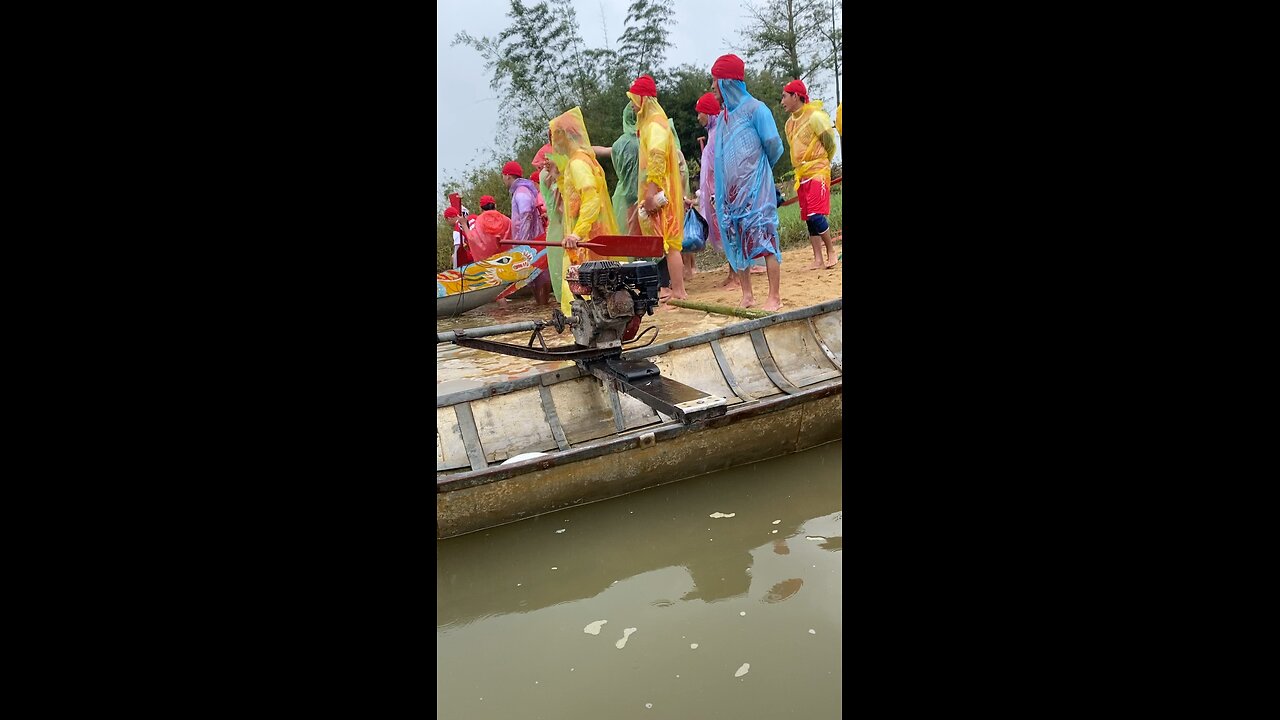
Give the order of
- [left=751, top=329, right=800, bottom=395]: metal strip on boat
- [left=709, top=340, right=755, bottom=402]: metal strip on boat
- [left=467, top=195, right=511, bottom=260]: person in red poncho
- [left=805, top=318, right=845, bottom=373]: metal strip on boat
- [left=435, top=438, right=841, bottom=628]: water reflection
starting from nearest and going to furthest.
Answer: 1. [left=435, top=438, right=841, bottom=628]: water reflection
2. [left=709, top=340, right=755, bottom=402]: metal strip on boat
3. [left=751, top=329, right=800, bottom=395]: metal strip on boat
4. [left=805, top=318, right=845, bottom=373]: metal strip on boat
5. [left=467, top=195, right=511, bottom=260]: person in red poncho

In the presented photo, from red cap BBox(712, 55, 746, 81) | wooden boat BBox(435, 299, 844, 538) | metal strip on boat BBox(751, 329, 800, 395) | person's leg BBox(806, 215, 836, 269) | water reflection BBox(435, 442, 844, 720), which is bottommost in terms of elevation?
water reflection BBox(435, 442, 844, 720)

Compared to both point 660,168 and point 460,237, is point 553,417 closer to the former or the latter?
point 660,168

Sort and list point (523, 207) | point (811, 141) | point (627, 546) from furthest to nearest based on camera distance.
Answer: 1. point (523, 207)
2. point (811, 141)
3. point (627, 546)

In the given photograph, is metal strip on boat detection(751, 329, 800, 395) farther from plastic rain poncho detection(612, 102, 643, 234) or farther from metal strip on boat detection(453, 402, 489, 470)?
plastic rain poncho detection(612, 102, 643, 234)

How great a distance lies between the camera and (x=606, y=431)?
4.26m

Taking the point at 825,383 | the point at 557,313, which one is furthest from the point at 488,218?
the point at 825,383

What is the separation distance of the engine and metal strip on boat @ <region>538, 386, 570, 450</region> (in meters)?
0.35

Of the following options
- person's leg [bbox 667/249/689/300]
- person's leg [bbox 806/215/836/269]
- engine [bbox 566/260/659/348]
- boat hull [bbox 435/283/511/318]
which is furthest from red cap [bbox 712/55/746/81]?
boat hull [bbox 435/283/511/318]

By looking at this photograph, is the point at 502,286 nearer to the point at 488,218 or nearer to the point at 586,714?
the point at 488,218

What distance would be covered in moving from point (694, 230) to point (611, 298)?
3.91 m

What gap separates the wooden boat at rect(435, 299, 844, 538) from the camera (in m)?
3.60

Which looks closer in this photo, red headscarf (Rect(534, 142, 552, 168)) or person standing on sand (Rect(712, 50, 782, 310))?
person standing on sand (Rect(712, 50, 782, 310))

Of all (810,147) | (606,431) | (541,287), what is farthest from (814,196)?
(606,431)

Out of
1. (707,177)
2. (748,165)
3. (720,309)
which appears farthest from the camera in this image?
(707,177)
